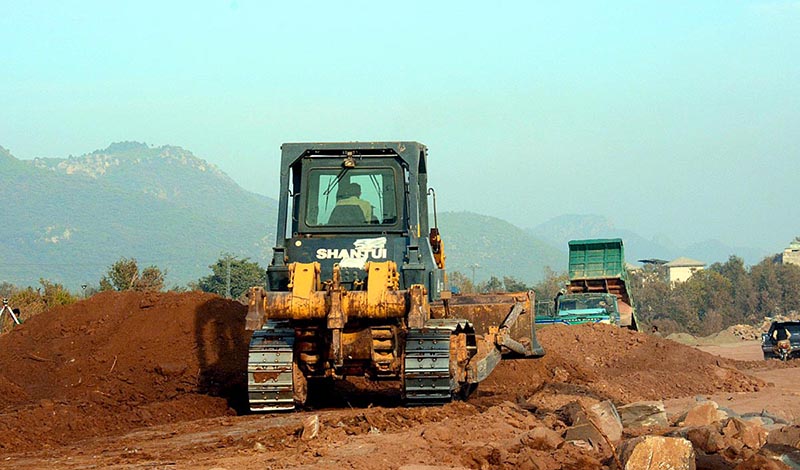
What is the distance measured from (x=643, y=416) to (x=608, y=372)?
9.97 meters

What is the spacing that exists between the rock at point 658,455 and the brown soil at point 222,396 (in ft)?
1.81

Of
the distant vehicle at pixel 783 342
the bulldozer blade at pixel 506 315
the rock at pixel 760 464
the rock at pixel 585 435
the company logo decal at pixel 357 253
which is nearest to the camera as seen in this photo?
the rock at pixel 760 464

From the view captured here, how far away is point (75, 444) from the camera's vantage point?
1195cm

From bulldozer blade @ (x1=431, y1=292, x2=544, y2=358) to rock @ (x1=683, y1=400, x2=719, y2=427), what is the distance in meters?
2.82

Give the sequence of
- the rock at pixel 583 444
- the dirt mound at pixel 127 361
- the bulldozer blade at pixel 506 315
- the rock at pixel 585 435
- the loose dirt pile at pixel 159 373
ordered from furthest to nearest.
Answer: the bulldozer blade at pixel 506 315 < the dirt mound at pixel 127 361 < the loose dirt pile at pixel 159 373 < the rock at pixel 585 435 < the rock at pixel 583 444

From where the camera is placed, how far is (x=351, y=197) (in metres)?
14.2

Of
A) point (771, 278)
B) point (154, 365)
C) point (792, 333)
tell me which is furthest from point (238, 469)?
point (771, 278)

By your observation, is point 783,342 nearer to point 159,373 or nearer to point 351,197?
point 159,373

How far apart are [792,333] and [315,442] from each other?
2387cm

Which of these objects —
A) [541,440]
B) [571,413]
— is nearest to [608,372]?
[571,413]

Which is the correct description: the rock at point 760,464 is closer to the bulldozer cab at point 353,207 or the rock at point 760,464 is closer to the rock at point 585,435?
the rock at point 585,435

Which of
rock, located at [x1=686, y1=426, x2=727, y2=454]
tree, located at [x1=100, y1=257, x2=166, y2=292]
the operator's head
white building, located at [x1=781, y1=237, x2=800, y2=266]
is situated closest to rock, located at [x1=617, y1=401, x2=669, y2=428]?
rock, located at [x1=686, y1=426, x2=727, y2=454]

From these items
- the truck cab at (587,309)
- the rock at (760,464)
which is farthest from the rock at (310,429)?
the truck cab at (587,309)

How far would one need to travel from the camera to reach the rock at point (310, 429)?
1085 cm
